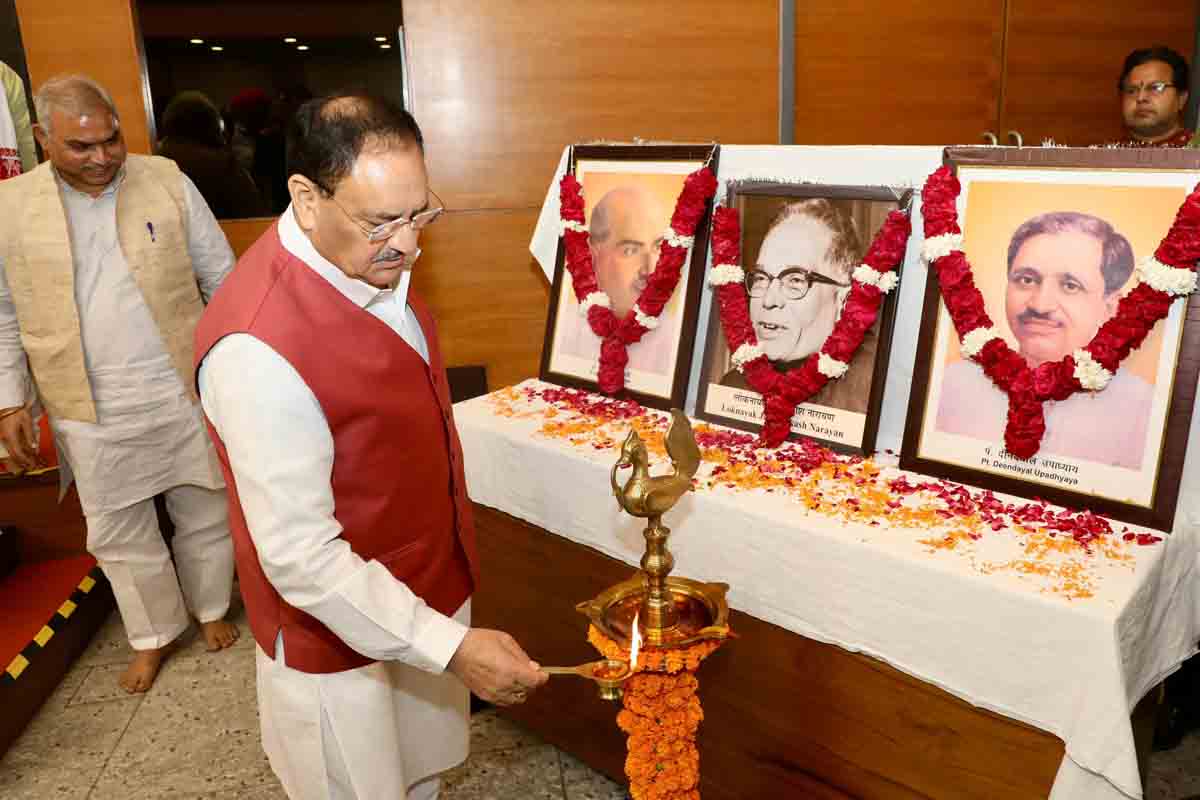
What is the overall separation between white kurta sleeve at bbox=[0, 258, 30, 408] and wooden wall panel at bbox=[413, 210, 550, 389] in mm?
1432

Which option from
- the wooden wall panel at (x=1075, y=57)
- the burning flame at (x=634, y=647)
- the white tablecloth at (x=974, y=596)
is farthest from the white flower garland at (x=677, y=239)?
the wooden wall panel at (x=1075, y=57)

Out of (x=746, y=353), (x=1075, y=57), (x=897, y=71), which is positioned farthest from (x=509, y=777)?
(x=1075, y=57)

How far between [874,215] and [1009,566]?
0.79 m

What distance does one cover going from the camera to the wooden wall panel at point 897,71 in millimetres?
4094

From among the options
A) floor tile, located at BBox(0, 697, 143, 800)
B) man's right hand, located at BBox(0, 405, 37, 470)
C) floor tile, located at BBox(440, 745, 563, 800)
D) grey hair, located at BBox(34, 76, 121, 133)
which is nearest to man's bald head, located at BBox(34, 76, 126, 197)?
grey hair, located at BBox(34, 76, 121, 133)

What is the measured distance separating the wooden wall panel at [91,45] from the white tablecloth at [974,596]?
2.46m

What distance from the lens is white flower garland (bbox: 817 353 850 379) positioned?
1897 millimetres

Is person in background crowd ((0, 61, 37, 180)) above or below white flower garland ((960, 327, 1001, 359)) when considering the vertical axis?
above

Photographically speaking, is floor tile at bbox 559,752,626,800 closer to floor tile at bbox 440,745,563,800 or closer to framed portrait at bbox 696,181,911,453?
floor tile at bbox 440,745,563,800

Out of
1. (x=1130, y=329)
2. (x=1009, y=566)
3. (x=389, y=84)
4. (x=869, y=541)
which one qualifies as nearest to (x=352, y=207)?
(x=869, y=541)

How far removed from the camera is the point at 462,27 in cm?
350

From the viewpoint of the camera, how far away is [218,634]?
313 centimetres

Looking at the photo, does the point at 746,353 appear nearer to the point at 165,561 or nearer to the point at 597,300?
the point at 597,300

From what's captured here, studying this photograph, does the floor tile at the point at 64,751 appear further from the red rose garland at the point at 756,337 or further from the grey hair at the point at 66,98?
the red rose garland at the point at 756,337
